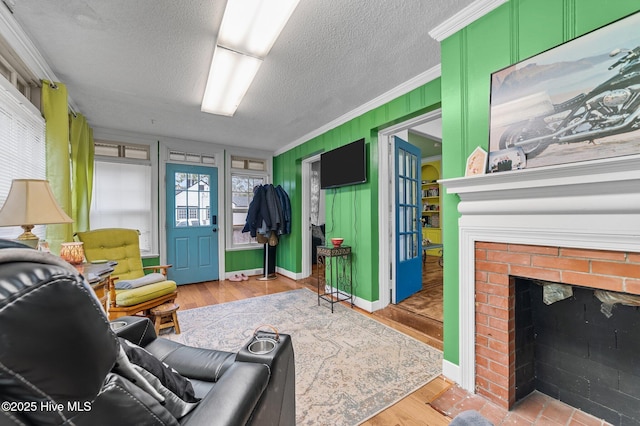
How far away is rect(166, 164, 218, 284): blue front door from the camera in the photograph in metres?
4.11

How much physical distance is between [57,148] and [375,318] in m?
3.29

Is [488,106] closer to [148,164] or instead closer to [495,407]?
[495,407]

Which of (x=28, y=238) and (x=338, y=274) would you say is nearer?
(x=28, y=238)

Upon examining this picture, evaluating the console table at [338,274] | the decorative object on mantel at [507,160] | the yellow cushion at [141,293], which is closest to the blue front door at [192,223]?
the yellow cushion at [141,293]

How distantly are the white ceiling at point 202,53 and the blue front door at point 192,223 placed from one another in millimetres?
1271

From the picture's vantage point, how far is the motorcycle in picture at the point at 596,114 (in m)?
1.07

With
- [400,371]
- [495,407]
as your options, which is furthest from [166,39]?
[495,407]

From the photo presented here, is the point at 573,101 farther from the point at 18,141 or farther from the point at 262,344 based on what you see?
the point at 18,141

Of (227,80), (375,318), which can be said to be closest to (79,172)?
(227,80)

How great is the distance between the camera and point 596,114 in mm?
1142

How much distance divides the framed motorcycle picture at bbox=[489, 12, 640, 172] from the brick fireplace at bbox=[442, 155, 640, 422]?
0.12 metres

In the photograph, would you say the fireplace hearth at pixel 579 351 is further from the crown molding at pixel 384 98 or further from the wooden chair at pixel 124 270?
the wooden chair at pixel 124 270

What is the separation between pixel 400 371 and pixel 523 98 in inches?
74.1

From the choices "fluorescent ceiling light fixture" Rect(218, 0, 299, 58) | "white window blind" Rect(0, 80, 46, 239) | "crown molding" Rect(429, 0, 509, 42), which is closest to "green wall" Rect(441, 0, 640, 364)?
"crown molding" Rect(429, 0, 509, 42)
